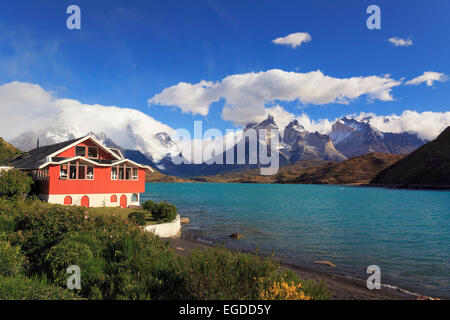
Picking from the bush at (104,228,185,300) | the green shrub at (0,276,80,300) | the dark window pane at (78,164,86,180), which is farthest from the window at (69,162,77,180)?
the green shrub at (0,276,80,300)

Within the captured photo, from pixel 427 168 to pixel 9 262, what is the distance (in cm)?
21159

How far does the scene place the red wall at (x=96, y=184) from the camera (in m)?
34.0

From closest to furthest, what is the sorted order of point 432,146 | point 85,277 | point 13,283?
point 13,283, point 85,277, point 432,146

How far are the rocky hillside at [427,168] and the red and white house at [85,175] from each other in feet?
576

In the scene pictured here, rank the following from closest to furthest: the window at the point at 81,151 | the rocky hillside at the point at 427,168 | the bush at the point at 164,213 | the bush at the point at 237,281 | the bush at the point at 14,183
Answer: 1. the bush at the point at 237,281
2. the bush at the point at 14,183
3. the bush at the point at 164,213
4. the window at the point at 81,151
5. the rocky hillside at the point at 427,168

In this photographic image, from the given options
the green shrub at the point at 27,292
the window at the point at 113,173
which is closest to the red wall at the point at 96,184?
the window at the point at 113,173

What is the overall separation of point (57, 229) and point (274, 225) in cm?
3134

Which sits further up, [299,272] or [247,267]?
[247,267]

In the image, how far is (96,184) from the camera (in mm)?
37969

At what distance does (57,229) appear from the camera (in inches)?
606

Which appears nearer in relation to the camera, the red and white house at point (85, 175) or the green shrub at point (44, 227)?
the green shrub at point (44, 227)

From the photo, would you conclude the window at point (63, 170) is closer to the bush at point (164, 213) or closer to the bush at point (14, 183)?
the bush at point (14, 183)
